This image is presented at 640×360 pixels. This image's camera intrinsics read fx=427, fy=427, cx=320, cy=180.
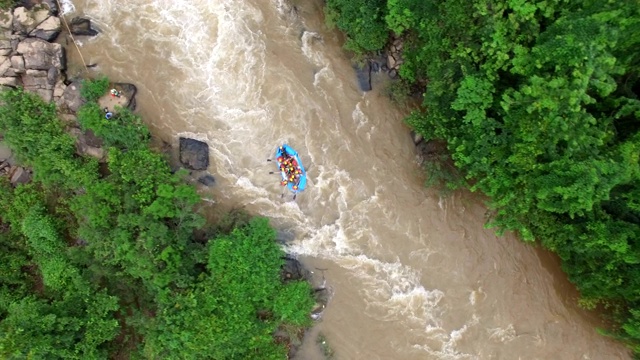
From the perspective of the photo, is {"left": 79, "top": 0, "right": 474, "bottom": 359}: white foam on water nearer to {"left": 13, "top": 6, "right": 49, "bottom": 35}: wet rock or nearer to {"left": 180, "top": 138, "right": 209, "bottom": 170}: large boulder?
{"left": 180, "top": 138, "right": 209, "bottom": 170}: large boulder

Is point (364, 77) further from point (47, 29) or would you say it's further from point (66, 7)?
point (47, 29)

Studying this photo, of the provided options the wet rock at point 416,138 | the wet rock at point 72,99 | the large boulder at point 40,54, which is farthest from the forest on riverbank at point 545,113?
the large boulder at point 40,54

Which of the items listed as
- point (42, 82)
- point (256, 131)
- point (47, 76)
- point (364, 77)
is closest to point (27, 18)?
point (47, 76)

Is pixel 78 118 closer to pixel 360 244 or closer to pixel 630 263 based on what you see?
pixel 360 244

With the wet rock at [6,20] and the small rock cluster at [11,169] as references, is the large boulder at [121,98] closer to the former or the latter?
the small rock cluster at [11,169]

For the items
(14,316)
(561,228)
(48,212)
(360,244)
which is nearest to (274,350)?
(360,244)
